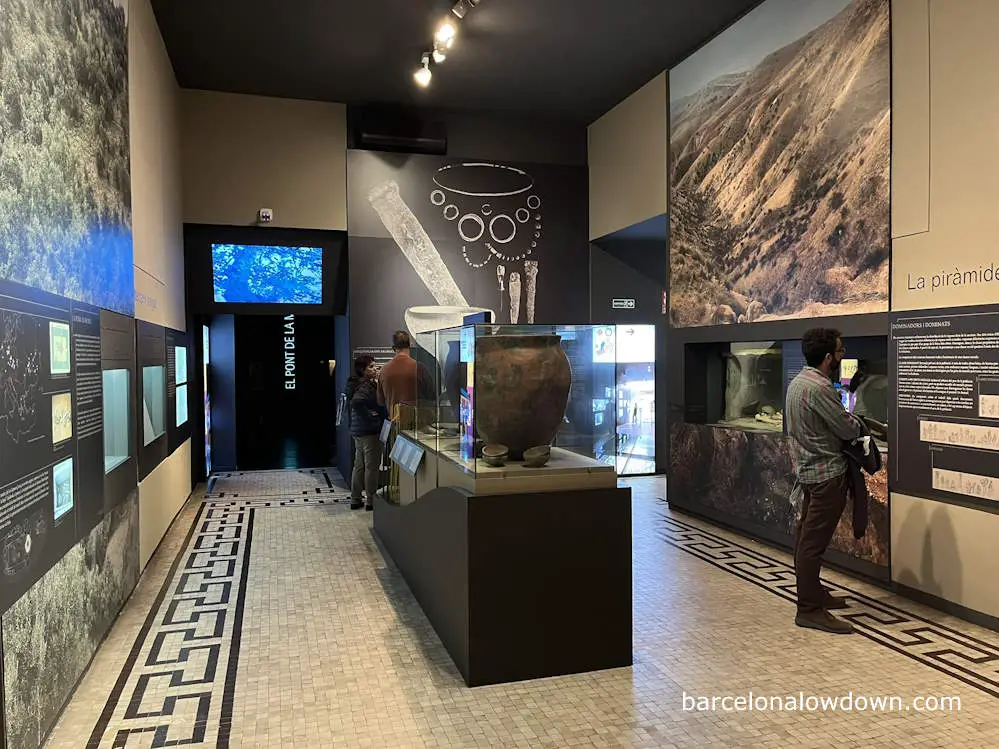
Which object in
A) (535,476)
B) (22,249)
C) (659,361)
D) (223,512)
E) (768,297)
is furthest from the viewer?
(659,361)

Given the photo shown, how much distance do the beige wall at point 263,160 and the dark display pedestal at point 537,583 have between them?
5.34 meters

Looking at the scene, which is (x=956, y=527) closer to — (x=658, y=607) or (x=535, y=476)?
(x=658, y=607)

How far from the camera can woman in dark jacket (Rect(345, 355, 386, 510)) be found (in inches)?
272

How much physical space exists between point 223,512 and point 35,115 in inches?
183

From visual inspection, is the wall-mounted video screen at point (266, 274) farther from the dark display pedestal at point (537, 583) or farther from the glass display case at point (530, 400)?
the dark display pedestal at point (537, 583)

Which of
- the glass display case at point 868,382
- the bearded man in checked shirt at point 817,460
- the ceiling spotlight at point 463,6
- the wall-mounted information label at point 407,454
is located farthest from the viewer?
the ceiling spotlight at point 463,6

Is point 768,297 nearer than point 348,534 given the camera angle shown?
Yes

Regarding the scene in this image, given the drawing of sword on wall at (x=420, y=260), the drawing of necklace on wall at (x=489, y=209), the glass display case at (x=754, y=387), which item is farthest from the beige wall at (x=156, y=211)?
the glass display case at (x=754, y=387)

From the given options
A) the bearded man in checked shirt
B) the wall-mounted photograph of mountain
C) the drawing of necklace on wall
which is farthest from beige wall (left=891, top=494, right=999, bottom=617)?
the drawing of necklace on wall

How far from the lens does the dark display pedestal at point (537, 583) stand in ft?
10.4

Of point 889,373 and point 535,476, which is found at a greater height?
point 889,373

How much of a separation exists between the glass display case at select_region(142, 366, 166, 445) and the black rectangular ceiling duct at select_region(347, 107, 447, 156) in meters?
3.55

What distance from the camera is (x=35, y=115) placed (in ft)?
9.05

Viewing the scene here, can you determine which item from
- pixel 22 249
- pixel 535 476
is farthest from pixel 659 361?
pixel 22 249
